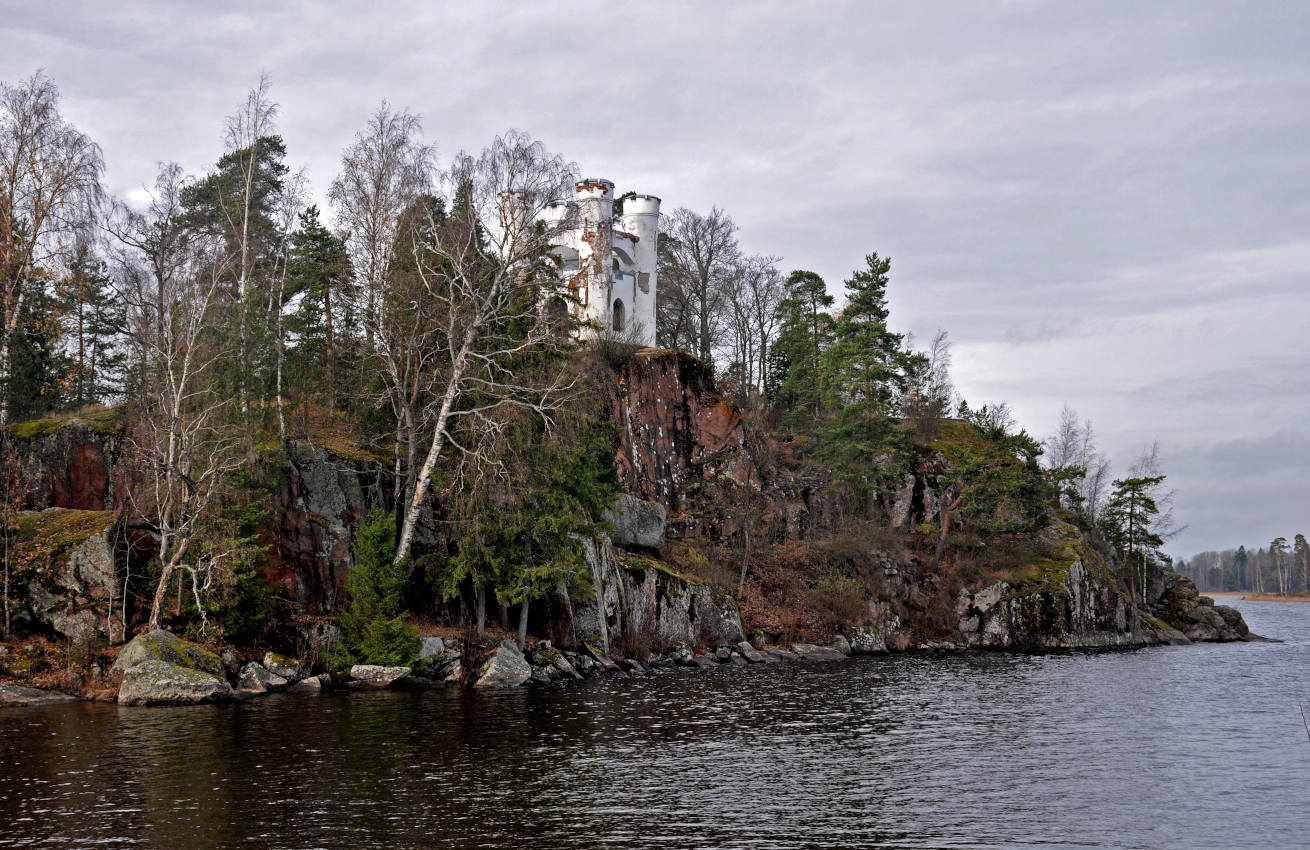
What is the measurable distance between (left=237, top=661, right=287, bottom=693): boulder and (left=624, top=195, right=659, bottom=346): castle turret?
3903 centimetres

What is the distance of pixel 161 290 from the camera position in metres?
35.4

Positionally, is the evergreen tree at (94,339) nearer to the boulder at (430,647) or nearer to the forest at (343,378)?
the forest at (343,378)

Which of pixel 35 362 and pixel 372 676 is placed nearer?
pixel 372 676

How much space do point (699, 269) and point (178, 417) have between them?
165ft

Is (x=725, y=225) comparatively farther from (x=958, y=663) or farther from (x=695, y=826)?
(x=695, y=826)

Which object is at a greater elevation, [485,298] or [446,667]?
[485,298]

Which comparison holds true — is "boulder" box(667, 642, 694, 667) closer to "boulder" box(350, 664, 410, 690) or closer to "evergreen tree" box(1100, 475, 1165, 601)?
"boulder" box(350, 664, 410, 690)

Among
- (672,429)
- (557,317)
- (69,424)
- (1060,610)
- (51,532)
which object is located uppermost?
(557,317)

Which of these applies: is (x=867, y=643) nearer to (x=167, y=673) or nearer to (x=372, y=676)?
(x=372, y=676)

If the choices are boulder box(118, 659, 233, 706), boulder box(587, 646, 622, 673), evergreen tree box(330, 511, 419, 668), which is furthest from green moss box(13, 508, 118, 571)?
boulder box(587, 646, 622, 673)

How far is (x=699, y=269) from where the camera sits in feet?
245

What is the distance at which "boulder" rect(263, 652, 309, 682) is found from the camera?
1165 inches

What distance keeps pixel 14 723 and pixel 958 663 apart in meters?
36.6

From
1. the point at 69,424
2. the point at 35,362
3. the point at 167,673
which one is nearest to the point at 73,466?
the point at 69,424
